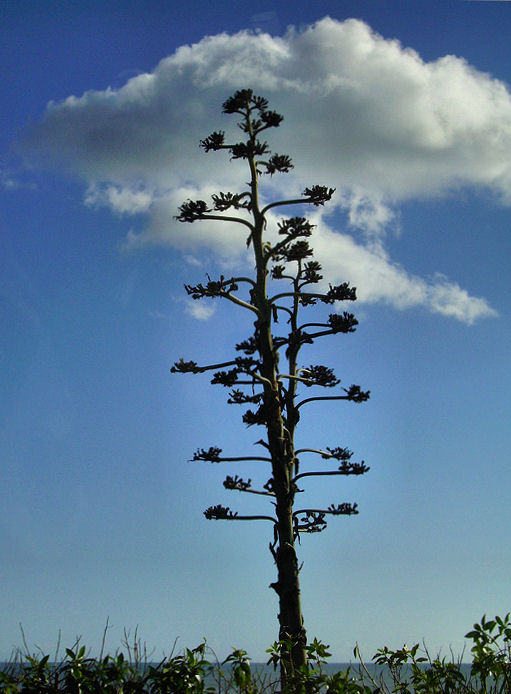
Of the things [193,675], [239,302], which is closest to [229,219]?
[239,302]

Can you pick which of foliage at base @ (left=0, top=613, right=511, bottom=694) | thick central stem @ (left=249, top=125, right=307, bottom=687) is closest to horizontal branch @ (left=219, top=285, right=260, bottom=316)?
thick central stem @ (left=249, top=125, right=307, bottom=687)

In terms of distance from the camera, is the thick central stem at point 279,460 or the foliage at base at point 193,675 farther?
the thick central stem at point 279,460

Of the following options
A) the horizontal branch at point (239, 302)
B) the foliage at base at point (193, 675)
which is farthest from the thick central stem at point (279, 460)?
the foliage at base at point (193, 675)

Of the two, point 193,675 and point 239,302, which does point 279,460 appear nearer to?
point 239,302

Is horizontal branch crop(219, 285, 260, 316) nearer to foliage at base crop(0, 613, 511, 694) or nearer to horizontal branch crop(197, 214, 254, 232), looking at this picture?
horizontal branch crop(197, 214, 254, 232)

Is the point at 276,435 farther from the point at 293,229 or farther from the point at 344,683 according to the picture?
the point at 344,683

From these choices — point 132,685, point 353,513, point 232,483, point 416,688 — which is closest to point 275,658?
point 416,688

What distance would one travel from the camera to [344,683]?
527 cm

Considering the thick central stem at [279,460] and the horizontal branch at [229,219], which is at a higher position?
the horizontal branch at [229,219]

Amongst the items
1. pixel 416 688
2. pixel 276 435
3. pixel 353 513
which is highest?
pixel 276 435

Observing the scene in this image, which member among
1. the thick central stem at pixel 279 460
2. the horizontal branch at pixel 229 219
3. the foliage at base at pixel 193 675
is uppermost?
the horizontal branch at pixel 229 219

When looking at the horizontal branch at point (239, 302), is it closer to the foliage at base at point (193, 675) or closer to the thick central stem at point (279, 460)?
the thick central stem at point (279, 460)

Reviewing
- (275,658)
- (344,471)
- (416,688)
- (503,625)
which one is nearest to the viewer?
(503,625)

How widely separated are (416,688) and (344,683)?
80 cm
